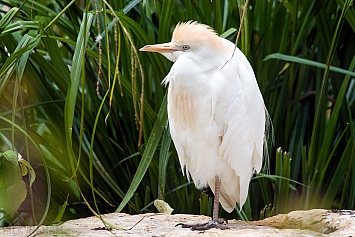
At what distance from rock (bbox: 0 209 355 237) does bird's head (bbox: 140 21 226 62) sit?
533 millimetres

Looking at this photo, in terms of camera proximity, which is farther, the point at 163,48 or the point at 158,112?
the point at 158,112

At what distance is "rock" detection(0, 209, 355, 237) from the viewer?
1.58 meters

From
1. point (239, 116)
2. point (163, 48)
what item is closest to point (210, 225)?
point (239, 116)

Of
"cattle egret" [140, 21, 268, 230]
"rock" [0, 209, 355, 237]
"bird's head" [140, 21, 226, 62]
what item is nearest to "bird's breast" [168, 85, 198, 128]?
"cattle egret" [140, 21, 268, 230]

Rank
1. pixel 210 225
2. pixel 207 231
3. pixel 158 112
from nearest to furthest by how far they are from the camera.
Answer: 1. pixel 207 231
2. pixel 210 225
3. pixel 158 112

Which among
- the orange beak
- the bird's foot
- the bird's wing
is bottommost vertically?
the bird's foot

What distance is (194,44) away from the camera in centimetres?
187

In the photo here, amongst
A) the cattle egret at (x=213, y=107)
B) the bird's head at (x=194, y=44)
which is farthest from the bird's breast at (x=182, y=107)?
the bird's head at (x=194, y=44)

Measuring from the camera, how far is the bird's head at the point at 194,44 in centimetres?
185

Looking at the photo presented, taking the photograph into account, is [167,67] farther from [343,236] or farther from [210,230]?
[343,236]

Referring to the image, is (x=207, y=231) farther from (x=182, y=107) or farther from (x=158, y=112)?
(x=158, y=112)

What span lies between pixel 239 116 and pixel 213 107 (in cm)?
10

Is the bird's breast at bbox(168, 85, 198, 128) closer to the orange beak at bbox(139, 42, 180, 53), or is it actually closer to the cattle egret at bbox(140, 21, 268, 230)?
the cattle egret at bbox(140, 21, 268, 230)

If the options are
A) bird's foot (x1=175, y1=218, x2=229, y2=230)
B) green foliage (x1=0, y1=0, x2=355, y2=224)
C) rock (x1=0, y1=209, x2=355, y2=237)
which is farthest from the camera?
green foliage (x1=0, y1=0, x2=355, y2=224)
